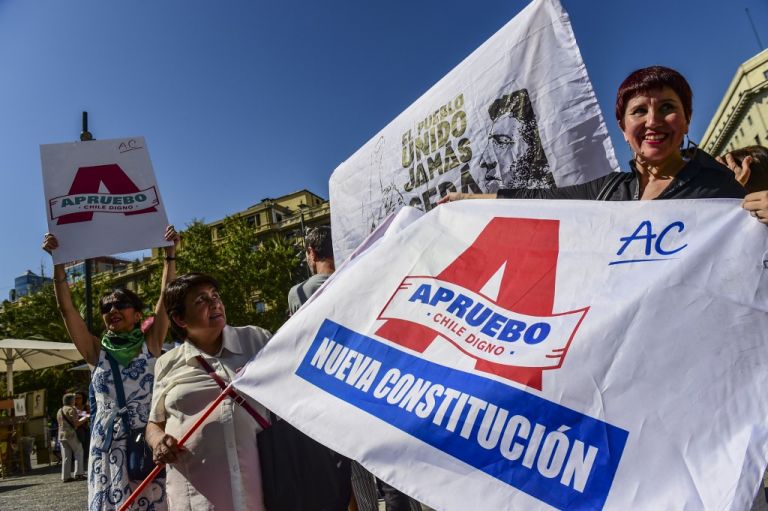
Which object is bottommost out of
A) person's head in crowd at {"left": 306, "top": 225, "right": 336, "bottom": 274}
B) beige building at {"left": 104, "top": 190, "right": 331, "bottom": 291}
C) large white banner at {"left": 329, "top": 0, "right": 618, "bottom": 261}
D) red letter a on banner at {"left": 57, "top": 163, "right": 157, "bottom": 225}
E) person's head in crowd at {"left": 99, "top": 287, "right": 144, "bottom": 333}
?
person's head in crowd at {"left": 99, "top": 287, "right": 144, "bottom": 333}

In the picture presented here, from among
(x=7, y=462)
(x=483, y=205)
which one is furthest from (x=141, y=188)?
(x=7, y=462)

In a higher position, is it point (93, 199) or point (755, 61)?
point (755, 61)

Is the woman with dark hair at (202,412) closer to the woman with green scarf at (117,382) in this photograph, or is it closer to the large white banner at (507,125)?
the woman with green scarf at (117,382)

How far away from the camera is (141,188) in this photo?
145 inches

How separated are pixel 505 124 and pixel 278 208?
55.9 m

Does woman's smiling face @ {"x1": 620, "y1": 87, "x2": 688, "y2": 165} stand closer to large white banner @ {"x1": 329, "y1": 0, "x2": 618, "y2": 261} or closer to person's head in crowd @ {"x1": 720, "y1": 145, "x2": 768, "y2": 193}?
person's head in crowd @ {"x1": 720, "y1": 145, "x2": 768, "y2": 193}

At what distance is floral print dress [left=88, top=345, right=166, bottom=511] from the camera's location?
260 centimetres

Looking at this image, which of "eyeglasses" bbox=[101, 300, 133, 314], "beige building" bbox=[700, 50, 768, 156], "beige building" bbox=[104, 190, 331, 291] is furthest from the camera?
"beige building" bbox=[700, 50, 768, 156]

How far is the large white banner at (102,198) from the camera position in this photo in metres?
3.47

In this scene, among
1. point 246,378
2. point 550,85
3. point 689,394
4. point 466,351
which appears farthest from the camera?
point 550,85

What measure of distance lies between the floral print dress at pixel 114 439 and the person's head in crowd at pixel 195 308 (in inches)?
26.9

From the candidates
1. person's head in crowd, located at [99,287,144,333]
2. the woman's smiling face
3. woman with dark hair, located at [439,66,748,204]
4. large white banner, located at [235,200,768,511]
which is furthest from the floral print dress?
the woman's smiling face

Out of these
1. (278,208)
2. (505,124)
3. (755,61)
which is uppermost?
(755,61)

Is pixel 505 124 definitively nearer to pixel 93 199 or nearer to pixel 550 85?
pixel 550 85
